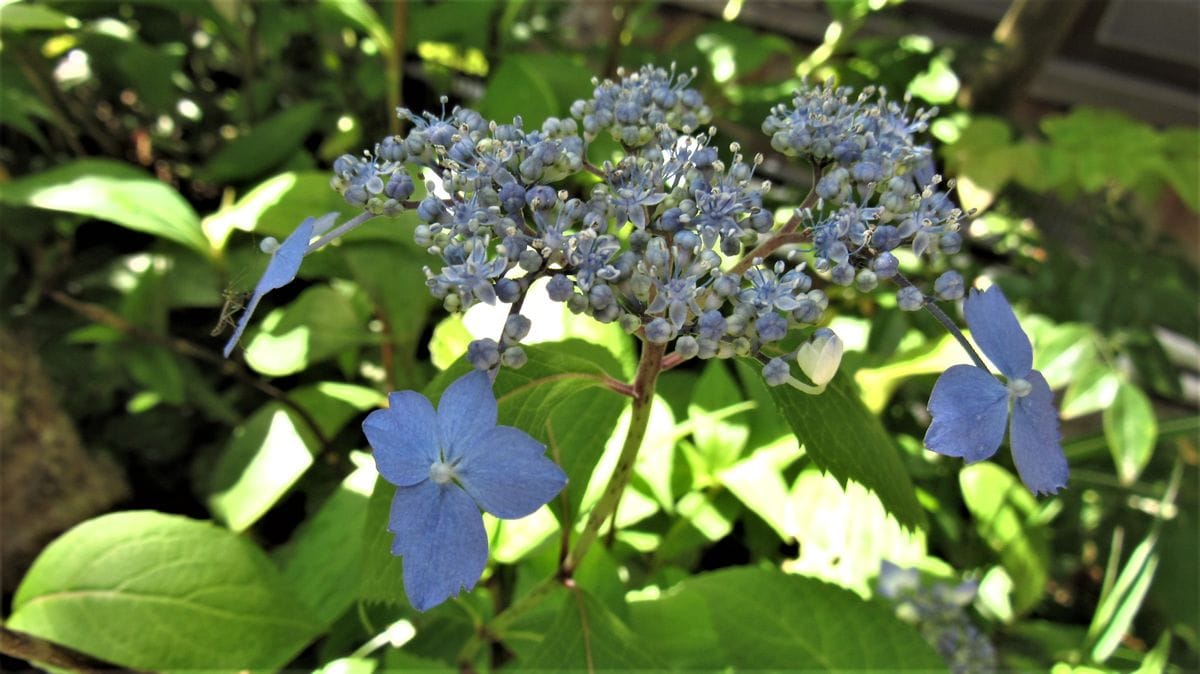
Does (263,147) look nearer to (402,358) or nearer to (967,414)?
(402,358)

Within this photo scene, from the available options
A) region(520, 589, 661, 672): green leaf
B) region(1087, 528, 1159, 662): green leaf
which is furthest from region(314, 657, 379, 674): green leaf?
region(1087, 528, 1159, 662): green leaf

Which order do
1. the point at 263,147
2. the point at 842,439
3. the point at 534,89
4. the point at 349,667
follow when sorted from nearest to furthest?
the point at 842,439 → the point at 349,667 → the point at 534,89 → the point at 263,147

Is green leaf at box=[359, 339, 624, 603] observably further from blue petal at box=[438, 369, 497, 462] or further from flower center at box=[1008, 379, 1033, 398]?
flower center at box=[1008, 379, 1033, 398]

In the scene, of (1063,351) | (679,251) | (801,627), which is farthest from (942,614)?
(679,251)

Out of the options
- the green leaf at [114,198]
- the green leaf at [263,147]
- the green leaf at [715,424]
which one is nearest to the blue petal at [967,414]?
the green leaf at [715,424]

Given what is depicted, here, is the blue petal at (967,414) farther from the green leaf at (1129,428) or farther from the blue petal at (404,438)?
the green leaf at (1129,428)

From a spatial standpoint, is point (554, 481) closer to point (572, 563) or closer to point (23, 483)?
point (572, 563)
